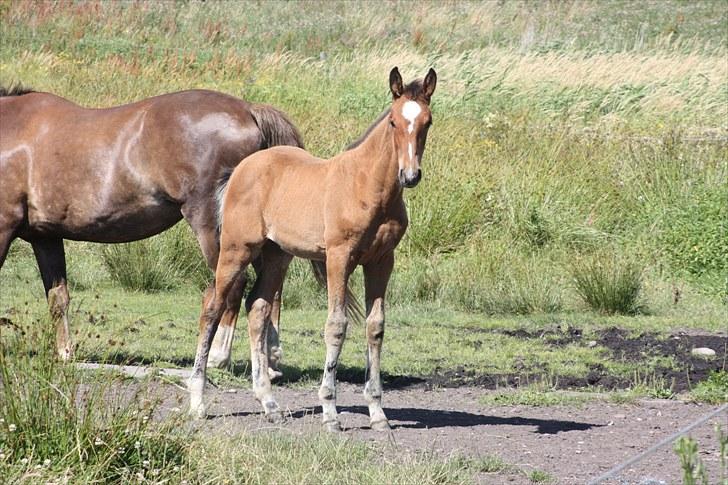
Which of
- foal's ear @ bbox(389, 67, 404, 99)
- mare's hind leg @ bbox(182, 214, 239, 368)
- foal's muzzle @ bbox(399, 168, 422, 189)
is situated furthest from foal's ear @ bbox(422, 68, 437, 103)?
mare's hind leg @ bbox(182, 214, 239, 368)

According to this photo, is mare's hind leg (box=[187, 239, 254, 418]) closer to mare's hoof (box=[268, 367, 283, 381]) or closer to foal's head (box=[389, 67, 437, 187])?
mare's hoof (box=[268, 367, 283, 381])

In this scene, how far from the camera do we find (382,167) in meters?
8.17

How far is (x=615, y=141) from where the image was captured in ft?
59.5

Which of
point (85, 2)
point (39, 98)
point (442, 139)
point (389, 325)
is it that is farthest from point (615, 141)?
point (85, 2)

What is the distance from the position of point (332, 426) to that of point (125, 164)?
131 inches

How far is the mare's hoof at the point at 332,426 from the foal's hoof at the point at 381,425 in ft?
0.80

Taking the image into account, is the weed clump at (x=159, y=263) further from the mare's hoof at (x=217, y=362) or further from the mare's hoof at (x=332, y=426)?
the mare's hoof at (x=332, y=426)

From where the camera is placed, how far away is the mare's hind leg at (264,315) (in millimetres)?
8695

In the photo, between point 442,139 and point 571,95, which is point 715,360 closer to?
point 442,139

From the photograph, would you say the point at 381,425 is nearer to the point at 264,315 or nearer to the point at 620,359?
the point at 264,315

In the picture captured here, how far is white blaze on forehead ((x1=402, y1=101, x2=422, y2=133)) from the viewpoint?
7777 millimetres

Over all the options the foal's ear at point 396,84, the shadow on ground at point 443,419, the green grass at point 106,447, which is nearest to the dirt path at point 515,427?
the shadow on ground at point 443,419

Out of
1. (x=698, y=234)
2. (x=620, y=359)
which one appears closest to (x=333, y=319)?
(x=620, y=359)

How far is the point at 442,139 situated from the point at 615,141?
249 cm
